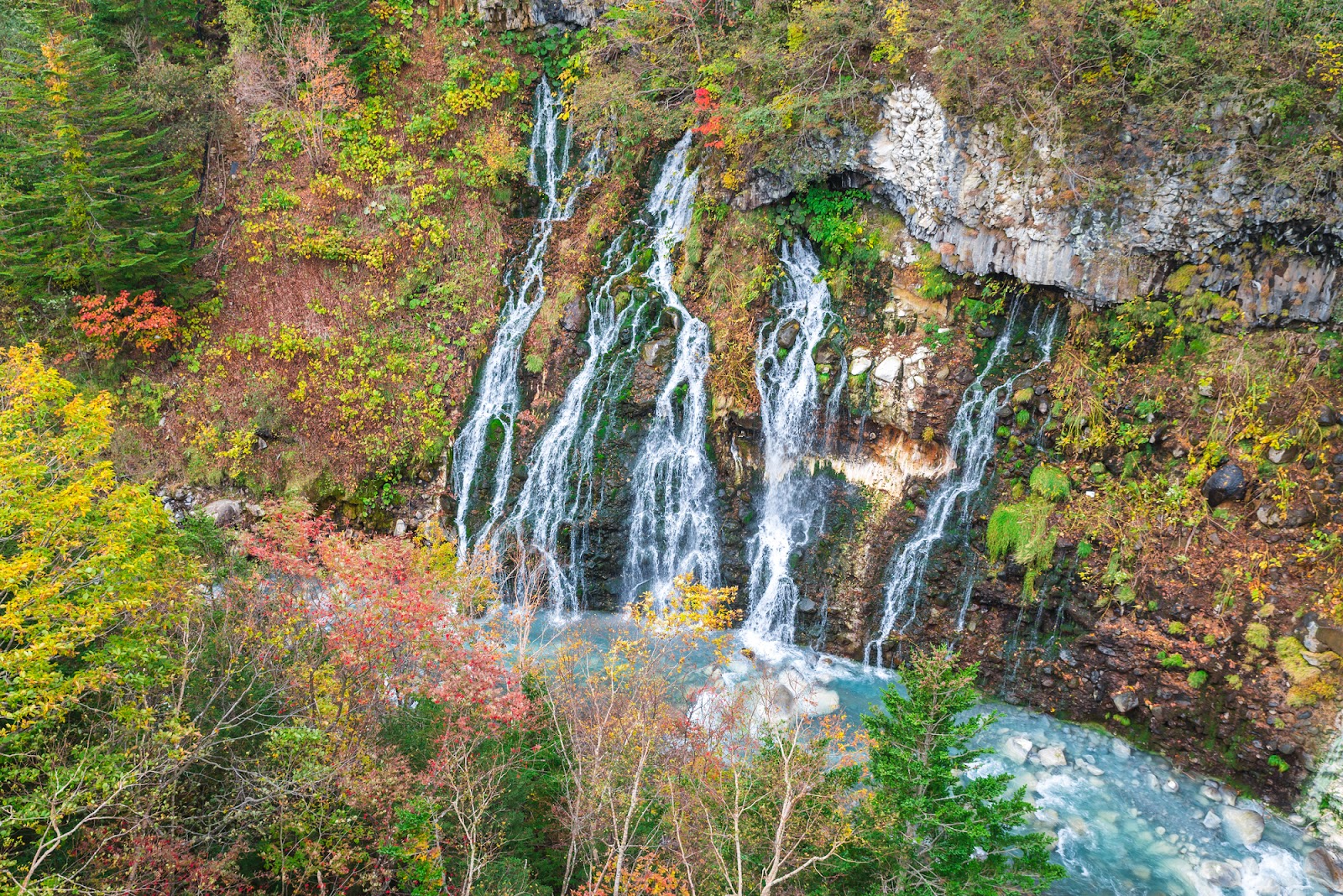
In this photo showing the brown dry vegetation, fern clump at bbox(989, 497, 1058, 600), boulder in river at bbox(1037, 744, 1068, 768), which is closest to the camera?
boulder in river at bbox(1037, 744, 1068, 768)

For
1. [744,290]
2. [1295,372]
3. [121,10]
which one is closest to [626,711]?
[744,290]

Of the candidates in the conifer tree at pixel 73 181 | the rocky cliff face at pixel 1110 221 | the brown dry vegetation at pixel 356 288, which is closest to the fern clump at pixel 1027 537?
the rocky cliff face at pixel 1110 221

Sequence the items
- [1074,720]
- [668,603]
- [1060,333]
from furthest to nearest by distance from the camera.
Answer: [668,603] → [1060,333] → [1074,720]

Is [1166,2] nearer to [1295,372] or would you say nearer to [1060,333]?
[1060,333]

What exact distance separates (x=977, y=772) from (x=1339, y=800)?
536 cm

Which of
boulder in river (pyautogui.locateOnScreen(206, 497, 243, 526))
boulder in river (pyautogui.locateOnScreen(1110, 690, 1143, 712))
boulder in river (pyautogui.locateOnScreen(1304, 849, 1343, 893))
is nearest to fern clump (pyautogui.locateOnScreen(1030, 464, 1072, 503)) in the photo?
boulder in river (pyautogui.locateOnScreen(1110, 690, 1143, 712))

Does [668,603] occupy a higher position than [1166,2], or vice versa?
[1166,2]

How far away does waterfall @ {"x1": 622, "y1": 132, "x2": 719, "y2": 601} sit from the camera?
17.3 m

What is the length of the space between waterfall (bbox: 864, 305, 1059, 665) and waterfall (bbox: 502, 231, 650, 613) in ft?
23.2

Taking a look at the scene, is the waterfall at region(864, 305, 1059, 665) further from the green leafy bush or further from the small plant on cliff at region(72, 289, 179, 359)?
the small plant on cliff at region(72, 289, 179, 359)

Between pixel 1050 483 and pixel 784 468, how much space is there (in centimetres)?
548

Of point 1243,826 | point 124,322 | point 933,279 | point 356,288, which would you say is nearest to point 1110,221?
point 933,279

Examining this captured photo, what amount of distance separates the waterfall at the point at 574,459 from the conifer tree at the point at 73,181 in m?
11.2

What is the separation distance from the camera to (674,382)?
699 inches
